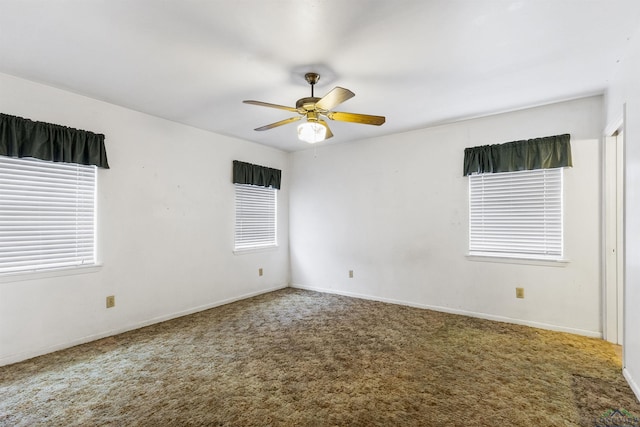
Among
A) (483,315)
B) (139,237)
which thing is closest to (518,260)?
(483,315)

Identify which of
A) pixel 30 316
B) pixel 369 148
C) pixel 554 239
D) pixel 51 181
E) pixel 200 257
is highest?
pixel 369 148

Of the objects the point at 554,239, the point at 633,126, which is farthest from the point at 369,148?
the point at 633,126

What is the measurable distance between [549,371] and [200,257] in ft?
13.2

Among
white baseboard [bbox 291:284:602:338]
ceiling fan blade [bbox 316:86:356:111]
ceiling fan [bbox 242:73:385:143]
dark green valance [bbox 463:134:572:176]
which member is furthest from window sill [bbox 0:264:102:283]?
dark green valance [bbox 463:134:572:176]

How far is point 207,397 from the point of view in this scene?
7.09 feet

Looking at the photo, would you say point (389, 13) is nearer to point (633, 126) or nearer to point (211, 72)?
point (211, 72)

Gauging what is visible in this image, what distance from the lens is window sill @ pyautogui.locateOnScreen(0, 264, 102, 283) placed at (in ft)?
8.86

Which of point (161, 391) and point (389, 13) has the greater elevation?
point (389, 13)

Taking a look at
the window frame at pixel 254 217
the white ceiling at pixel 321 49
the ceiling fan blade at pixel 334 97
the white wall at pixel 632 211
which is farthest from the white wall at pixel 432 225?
the ceiling fan blade at pixel 334 97

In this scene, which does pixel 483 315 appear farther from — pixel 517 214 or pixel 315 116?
pixel 315 116

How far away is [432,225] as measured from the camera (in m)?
4.21

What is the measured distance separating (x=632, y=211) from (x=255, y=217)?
4439 mm

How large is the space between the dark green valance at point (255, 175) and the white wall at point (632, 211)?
4308 mm

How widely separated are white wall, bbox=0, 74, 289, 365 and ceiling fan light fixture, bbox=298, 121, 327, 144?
84.3 inches
